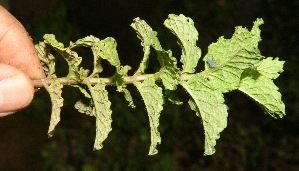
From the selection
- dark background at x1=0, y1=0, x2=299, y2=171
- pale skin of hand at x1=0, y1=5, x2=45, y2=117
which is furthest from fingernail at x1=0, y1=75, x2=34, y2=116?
dark background at x1=0, y1=0, x2=299, y2=171

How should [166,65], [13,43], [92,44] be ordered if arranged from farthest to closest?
[13,43] < [92,44] < [166,65]

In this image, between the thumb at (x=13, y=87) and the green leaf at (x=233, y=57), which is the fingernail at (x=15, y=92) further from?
the green leaf at (x=233, y=57)

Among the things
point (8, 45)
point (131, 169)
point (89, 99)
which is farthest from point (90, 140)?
point (89, 99)

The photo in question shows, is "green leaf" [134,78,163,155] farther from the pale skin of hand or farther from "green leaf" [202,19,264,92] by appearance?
the pale skin of hand

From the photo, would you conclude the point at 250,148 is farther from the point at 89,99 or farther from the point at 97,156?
the point at 89,99

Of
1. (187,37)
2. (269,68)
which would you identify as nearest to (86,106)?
(187,37)

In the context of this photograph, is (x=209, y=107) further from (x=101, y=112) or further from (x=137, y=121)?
(x=137, y=121)

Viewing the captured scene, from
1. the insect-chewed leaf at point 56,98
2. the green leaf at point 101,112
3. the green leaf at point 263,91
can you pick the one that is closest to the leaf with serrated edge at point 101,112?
the green leaf at point 101,112

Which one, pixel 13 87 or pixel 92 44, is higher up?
pixel 92 44
